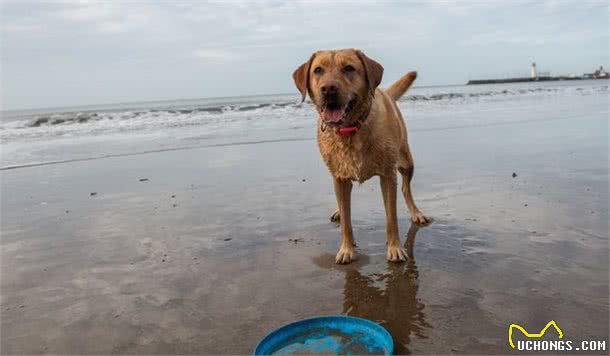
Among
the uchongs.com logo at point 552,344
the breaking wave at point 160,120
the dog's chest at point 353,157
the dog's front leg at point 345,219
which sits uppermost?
the breaking wave at point 160,120

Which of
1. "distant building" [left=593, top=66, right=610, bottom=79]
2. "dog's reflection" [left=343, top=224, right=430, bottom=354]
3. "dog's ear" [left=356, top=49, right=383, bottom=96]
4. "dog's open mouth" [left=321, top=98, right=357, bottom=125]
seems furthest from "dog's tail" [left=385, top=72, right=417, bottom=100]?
"distant building" [left=593, top=66, right=610, bottom=79]

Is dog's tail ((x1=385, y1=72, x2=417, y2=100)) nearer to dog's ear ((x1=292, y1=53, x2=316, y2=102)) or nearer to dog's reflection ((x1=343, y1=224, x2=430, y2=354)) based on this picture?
dog's ear ((x1=292, y1=53, x2=316, y2=102))

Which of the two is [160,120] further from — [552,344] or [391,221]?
[552,344]

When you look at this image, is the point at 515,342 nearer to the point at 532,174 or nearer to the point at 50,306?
the point at 50,306

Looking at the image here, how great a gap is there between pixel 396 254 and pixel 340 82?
56.1 inches

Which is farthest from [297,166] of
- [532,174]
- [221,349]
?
[221,349]

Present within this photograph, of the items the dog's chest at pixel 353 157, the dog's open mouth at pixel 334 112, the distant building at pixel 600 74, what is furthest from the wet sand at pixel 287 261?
the distant building at pixel 600 74

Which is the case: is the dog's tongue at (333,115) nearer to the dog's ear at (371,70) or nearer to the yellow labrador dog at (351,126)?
the yellow labrador dog at (351,126)

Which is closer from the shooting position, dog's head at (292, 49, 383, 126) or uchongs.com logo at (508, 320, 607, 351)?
uchongs.com logo at (508, 320, 607, 351)

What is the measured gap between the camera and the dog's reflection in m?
2.71

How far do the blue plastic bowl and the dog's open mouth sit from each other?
1627 millimetres

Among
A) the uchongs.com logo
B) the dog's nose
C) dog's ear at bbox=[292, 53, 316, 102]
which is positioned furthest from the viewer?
dog's ear at bbox=[292, 53, 316, 102]

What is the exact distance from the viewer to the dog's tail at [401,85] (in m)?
5.46

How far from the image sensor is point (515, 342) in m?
2.50
